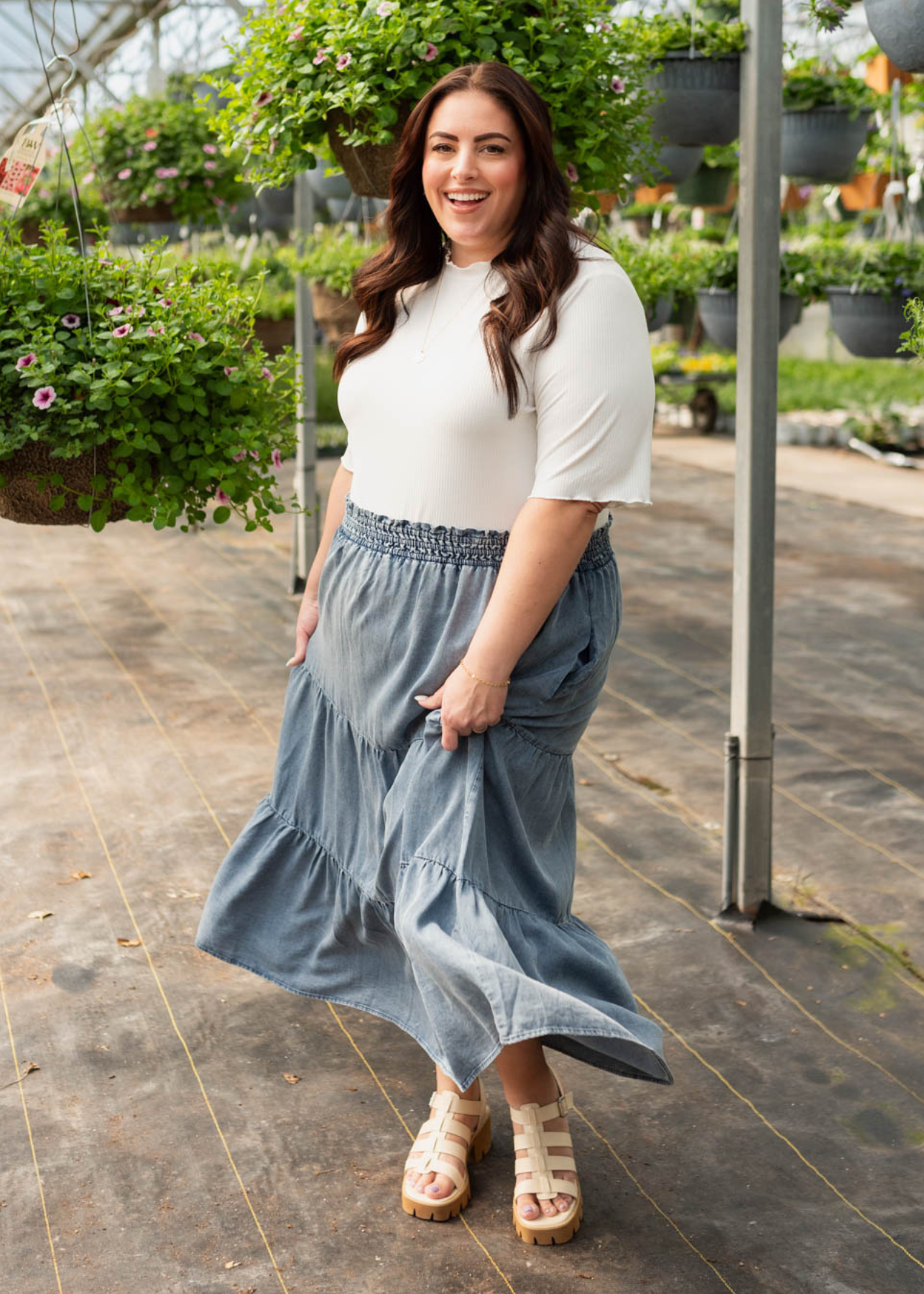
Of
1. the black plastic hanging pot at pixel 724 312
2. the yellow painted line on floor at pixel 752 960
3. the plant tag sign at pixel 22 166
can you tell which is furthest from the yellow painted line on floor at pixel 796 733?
the plant tag sign at pixel 22 166

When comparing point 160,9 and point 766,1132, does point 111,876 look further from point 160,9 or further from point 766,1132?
point 160,9

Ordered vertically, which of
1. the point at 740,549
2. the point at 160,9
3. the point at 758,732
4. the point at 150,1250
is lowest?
the point at 150,1250

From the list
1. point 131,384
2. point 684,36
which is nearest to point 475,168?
point 131,384

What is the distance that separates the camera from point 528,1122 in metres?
1.81

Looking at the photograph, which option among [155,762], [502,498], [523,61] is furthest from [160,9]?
[502,498]

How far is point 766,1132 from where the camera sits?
205 centimetres

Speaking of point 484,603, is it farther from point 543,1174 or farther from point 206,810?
point 206,810

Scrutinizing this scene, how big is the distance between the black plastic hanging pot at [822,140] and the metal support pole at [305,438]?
1.84 metres

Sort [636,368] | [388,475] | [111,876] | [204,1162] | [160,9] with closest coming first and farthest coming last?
1. [636,368]
2. [388,475]
3. [204,1162]
4. [111,876]
5. [160,9]

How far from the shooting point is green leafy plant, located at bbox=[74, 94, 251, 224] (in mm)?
4863

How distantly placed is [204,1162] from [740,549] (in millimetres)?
1444

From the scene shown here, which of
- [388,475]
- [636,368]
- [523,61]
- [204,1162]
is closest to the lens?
[636,368]

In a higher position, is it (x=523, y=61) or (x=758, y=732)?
(x=523, y=61)

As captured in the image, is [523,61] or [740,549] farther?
[740,549]
